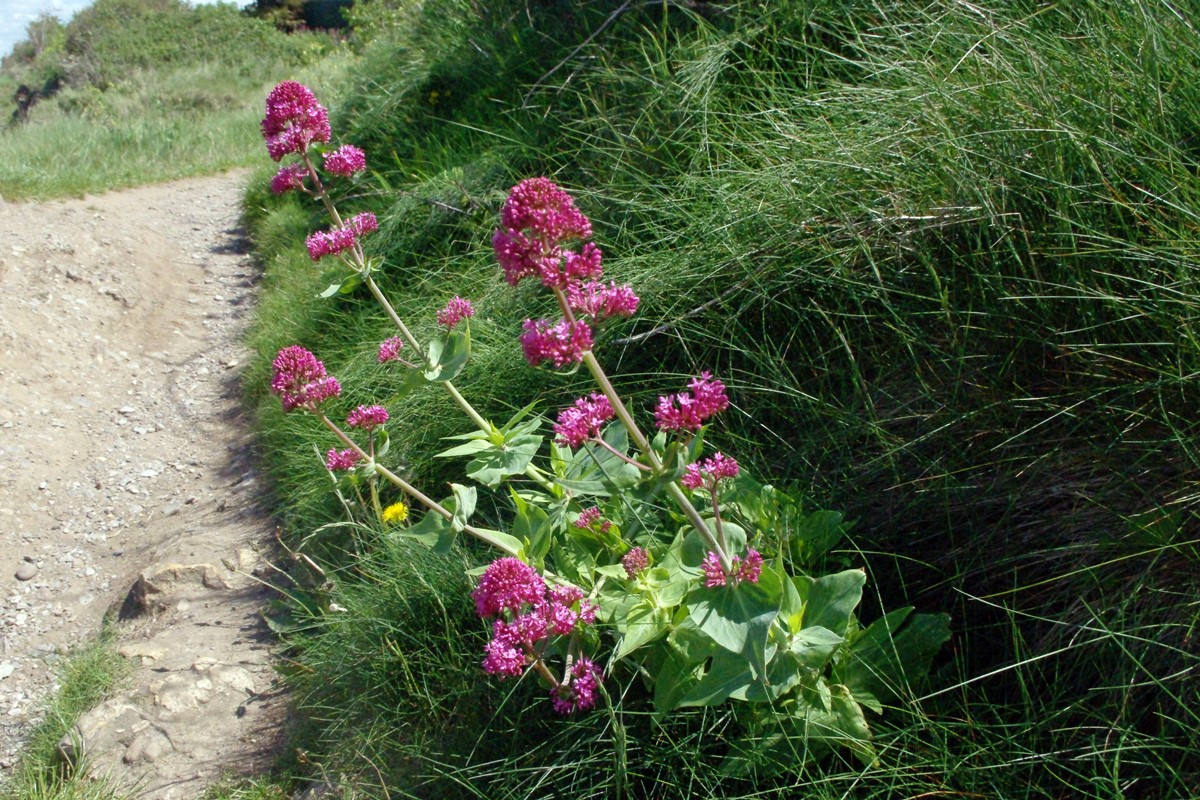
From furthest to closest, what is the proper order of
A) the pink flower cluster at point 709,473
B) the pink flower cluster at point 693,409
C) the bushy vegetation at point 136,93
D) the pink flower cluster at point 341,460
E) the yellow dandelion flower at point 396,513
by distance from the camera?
the bushy vegetation at point 136,93 → the yellow dandelion flower at point 396,513 → the pink flower cluster at point 341,460 → the pink flower cluster at point 709,473 → the pink flower cluster at point 693,409

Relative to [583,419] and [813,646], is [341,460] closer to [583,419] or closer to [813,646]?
[583,419]

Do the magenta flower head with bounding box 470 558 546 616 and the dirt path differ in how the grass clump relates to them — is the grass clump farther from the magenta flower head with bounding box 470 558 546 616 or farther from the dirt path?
the magenta flower head with bounding box 470 558 546 616

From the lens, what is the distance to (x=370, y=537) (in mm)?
3398

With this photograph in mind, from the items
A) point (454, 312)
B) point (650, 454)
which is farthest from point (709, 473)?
point (454, 312)

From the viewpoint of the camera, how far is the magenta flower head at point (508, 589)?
206 cm

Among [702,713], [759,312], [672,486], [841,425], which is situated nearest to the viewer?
[672,486]

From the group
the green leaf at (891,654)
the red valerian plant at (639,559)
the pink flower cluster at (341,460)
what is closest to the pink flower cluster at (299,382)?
the red valerian plant at (639,559)

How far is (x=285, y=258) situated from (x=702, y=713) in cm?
532

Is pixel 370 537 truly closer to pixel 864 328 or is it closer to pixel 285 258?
pixel 864 328

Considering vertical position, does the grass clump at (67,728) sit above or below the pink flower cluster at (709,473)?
below

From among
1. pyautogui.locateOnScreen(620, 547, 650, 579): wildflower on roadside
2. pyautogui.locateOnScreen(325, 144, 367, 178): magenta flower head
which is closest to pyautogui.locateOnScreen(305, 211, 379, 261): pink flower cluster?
→ pyautogui.locateOnScreen(325, 144, 367, 178): magenta flower head

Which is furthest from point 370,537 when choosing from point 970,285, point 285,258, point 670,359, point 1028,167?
point 285,258

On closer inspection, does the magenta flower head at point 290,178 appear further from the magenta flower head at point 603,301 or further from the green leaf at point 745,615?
the green leaf at point 745,615

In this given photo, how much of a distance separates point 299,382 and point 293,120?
849 mm
